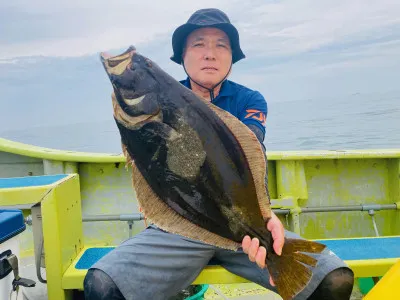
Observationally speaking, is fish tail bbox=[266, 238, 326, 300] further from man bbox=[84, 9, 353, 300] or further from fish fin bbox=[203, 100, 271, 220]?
fish fin bbox=[203, 100, 271, 220]

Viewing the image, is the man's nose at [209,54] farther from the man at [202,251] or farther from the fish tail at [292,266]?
the fish tail at [292,266]

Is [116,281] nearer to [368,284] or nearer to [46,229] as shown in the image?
[46,229]

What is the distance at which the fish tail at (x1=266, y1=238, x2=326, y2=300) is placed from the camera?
200cm

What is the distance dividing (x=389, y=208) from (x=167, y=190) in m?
3.32

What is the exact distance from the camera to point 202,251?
2.60 meters

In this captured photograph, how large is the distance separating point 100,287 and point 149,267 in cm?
31

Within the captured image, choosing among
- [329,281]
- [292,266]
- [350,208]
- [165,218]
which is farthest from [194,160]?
[350,208]

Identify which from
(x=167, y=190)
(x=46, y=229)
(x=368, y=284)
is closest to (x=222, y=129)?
(x=167, y=190)

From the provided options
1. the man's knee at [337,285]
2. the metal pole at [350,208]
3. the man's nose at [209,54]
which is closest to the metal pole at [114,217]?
the metal pole at [350,208]

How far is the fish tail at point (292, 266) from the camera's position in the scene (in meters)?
2.00

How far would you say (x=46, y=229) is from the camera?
263 centimetres

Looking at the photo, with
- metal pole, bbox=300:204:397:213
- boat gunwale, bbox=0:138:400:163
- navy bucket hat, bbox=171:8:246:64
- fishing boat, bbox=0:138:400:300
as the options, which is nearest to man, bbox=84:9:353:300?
navy bucket hat, bbox=171:8:246:64

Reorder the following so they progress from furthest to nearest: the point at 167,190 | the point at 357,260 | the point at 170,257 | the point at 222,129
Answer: the point at 357,260
the point at 170,257
the point at 167,190
the point at 222,129

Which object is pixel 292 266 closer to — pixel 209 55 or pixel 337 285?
pixel 337 285
